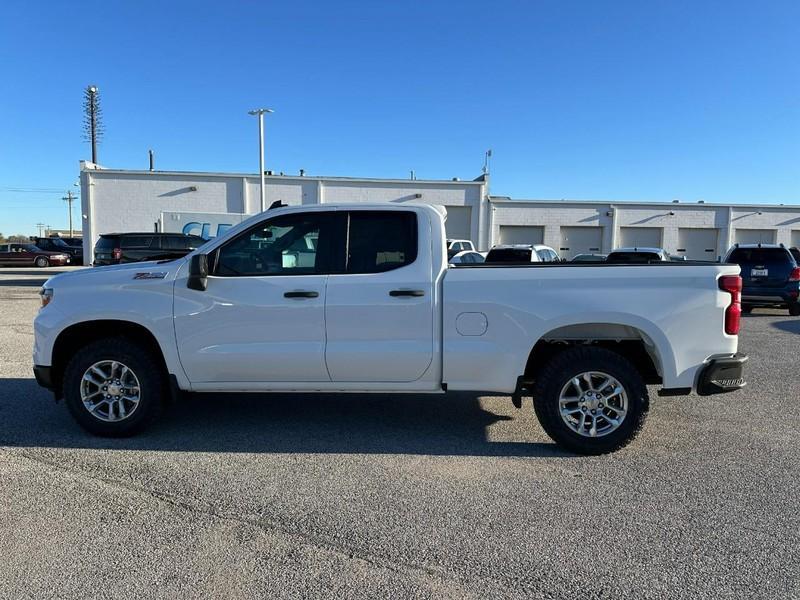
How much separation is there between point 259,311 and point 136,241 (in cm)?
1673

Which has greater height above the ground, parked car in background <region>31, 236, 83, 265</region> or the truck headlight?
parked car in background <region>31, 236, 83, 265</region>

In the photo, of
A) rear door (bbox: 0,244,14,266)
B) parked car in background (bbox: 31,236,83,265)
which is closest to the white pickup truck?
rear door (bbox: 0,244,14,266)

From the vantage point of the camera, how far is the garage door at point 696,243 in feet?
120

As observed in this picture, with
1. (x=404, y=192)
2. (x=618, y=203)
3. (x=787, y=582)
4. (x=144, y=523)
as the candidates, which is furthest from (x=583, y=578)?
(x=618, y=203)

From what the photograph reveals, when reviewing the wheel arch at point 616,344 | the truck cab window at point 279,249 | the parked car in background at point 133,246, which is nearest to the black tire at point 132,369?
the truck cab window at point 279,249

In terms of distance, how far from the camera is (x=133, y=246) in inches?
745

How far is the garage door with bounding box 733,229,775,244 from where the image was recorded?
120ft

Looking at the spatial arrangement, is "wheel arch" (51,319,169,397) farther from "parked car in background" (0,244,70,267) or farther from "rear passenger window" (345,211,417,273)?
"parked car in background" (0,244,70,267)

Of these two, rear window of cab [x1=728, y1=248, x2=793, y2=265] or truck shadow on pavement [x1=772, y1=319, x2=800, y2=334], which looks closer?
truck shadow on pavement [x1=772, y1=319, x2=800, y2=334]

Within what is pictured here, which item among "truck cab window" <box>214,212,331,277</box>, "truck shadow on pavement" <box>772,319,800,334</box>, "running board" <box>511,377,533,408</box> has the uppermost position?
"truck cab window" <box>214,212,331,277</box>

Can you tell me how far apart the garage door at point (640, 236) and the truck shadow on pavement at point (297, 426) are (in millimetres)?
33695

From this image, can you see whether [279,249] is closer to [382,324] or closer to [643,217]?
[382,324]

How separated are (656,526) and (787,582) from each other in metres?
0.69

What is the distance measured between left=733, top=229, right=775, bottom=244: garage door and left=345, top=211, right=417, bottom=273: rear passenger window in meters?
38.8
